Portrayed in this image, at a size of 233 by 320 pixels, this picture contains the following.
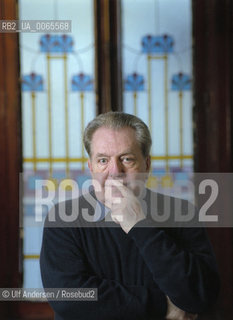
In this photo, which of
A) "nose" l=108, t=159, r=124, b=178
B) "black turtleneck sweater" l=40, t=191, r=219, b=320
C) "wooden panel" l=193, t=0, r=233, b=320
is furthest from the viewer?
"wooden panel" l=193, t=0, r=233, b=320

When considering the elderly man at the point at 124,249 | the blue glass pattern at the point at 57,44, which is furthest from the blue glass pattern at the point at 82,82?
the elderly man at the point at 124,249

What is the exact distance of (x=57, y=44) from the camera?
235 centimetres

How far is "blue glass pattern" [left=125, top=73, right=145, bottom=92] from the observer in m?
2.37

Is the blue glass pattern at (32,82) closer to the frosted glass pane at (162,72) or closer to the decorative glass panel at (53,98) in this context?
the decorative glass panel at (53,98)

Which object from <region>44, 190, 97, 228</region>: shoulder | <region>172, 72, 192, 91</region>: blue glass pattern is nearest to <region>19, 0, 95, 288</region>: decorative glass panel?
<region>172, 72, 192, 91</region>: blue glass pattern

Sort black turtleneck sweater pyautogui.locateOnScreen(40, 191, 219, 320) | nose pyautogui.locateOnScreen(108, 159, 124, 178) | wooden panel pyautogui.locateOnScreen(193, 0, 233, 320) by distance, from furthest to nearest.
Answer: wooden panel pyautogui.locateOnScreen(193, 0, 233, 320) < nose pyautogui.locateOnScreen(108, 159, 124, 178) < black turtleneck sweater pyautogui.locateOnScreen(40, 191, 219, 320)

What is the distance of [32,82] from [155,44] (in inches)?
28.5

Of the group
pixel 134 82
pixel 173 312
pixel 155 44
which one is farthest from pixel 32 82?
pixel 173 312

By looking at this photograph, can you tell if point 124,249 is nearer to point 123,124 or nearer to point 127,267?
point 127,267

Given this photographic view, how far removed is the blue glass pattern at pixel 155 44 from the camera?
7.73 ft

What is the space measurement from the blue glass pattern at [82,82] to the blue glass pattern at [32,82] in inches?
7.3

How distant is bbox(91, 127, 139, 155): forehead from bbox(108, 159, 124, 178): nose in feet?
0.10

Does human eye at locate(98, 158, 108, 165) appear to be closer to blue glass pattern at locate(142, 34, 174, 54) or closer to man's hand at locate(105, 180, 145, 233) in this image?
man's hand at locate(105, 180, 145, 233)

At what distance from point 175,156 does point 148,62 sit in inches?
21.9
